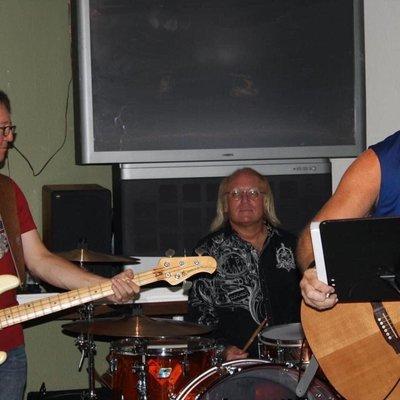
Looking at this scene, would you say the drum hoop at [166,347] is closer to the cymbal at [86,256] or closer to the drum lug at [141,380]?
the drum lug at [141,380]

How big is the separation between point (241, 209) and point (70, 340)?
1.34m

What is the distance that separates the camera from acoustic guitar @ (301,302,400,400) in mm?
2783

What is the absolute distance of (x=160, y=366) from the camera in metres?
4.49

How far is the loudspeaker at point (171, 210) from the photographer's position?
5.38 metres

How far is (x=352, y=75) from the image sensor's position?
546cm

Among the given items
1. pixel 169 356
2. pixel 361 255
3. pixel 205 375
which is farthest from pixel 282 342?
pixel 361 255

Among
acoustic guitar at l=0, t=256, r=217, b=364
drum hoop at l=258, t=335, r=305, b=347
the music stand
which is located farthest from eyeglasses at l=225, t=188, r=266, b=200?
the music stand

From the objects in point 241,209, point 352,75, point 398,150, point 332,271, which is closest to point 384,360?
point 332,271

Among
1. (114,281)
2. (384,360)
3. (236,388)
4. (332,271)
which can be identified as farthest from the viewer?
(236,388)

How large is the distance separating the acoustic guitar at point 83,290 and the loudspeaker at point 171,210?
1580 millimetres

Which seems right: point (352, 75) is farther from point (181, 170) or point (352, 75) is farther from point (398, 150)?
point (398, 150)

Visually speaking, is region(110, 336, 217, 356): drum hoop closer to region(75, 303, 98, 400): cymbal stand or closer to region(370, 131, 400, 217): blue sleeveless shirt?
region(75, 303, 98, 400): cymbal stand

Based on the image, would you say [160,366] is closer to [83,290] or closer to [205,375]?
[205,375]

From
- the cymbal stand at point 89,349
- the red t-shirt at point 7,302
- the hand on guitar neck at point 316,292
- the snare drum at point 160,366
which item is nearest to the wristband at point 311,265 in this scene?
the hand on guitar neck at point 316,292
